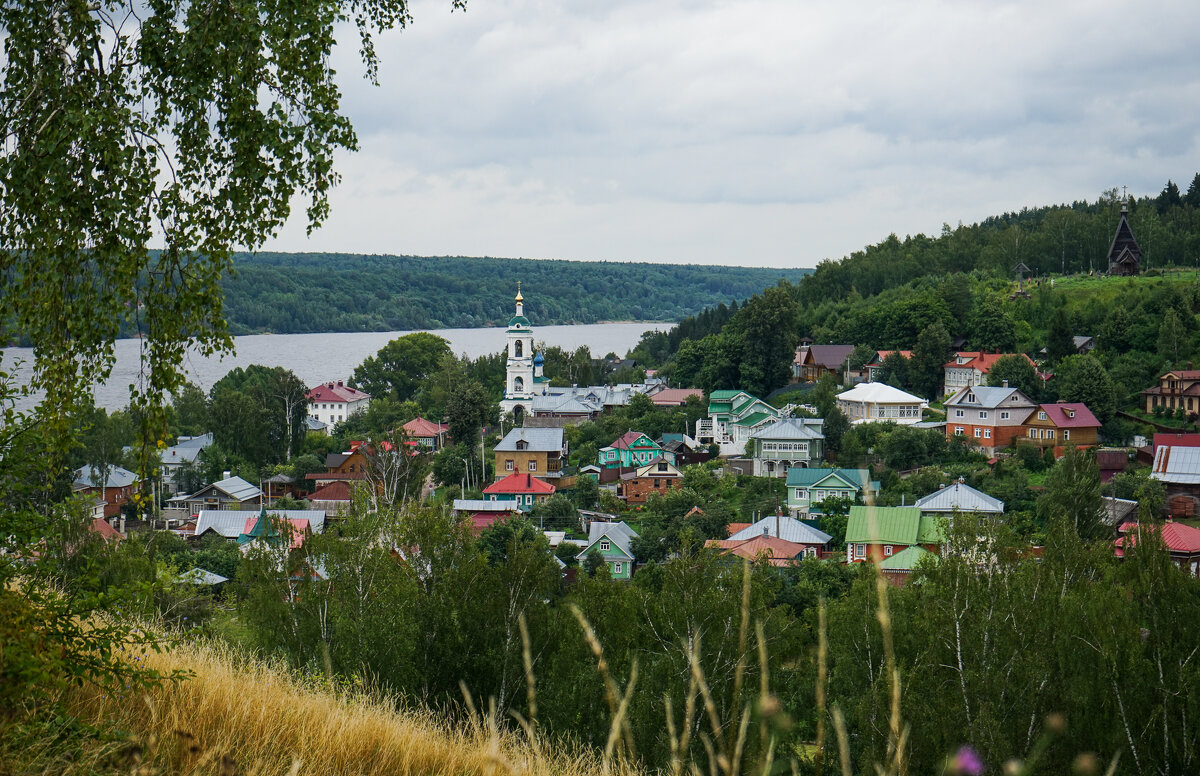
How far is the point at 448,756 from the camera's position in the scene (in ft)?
12.5

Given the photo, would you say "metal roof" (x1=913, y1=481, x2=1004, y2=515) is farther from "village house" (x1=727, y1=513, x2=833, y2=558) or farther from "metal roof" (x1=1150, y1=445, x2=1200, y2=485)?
"metal roof" (x1=1150, y1=445, x2=1200, y2=485)

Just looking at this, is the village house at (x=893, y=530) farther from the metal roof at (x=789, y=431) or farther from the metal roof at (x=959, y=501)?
the metal roof at (x=789, y=431)

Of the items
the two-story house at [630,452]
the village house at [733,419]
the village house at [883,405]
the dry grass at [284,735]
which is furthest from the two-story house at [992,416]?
the dry grass at [284,735]

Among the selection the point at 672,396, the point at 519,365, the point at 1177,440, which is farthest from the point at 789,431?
the point at 519,365

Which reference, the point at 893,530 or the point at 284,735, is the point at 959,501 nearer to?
the point at 893,530

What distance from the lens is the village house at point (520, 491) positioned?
3262 centimetres

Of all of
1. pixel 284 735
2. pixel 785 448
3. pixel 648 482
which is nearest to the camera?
pixel 284 735

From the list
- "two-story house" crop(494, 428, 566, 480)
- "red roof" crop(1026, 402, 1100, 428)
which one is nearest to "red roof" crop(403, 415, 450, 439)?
"two-story house" crop(494, 428, 566, 480)

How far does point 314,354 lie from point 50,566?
113 meters

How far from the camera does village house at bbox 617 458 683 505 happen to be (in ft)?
108

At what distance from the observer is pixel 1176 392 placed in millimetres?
34500

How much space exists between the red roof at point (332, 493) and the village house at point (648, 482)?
881 centimetres

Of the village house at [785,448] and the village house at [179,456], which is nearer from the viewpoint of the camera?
the village house at [785,448]

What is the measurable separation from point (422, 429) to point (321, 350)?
265 ft
